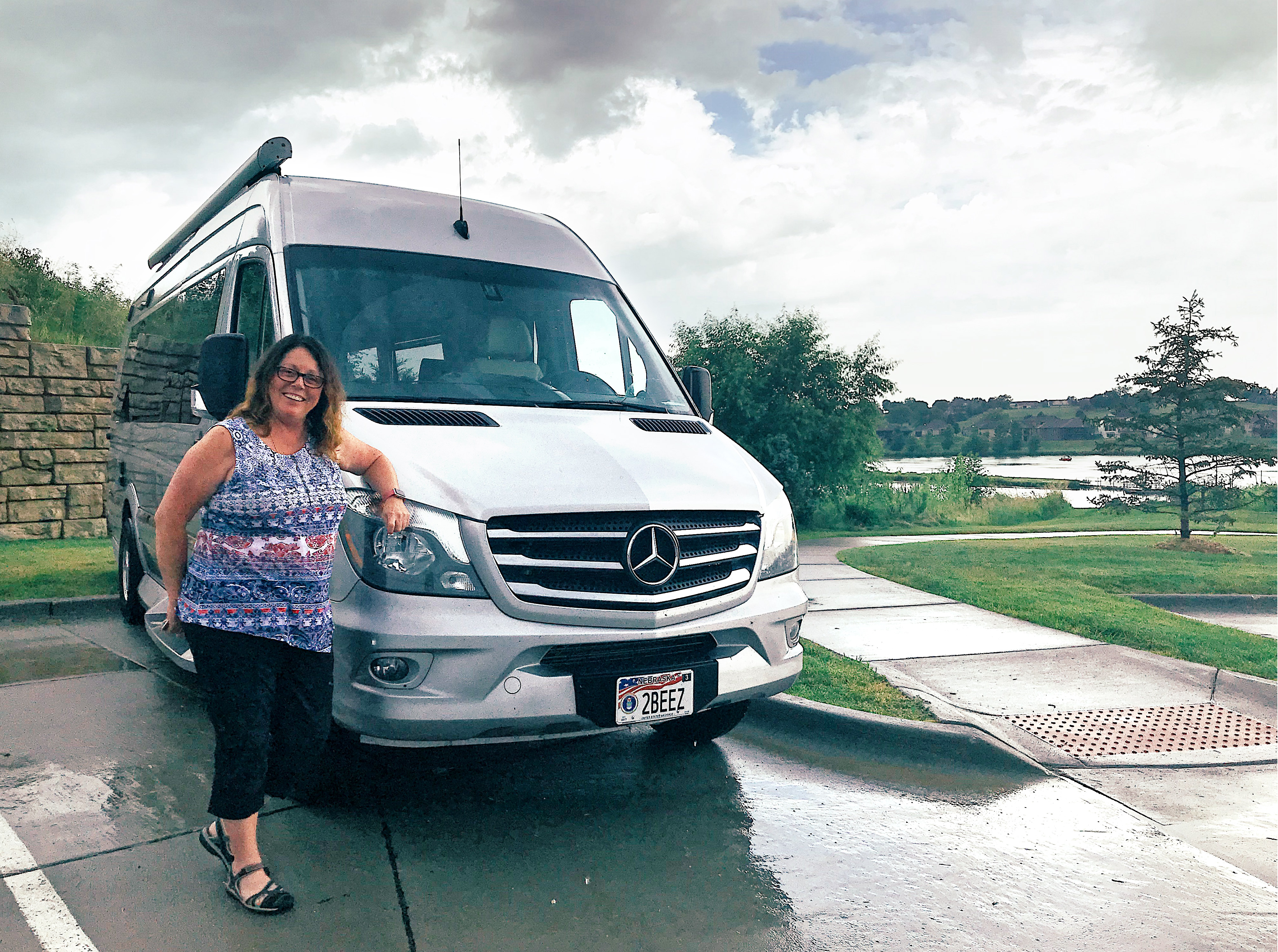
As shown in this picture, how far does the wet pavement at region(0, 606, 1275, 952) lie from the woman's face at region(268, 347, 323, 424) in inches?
51.1

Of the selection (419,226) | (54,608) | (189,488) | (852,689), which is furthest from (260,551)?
(54,608)

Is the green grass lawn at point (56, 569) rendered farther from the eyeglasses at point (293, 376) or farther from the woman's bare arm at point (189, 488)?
the eyeglasses at point (293, 376)

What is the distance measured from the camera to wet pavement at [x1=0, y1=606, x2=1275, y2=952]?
129 inches

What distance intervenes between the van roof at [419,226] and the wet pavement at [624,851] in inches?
94.9

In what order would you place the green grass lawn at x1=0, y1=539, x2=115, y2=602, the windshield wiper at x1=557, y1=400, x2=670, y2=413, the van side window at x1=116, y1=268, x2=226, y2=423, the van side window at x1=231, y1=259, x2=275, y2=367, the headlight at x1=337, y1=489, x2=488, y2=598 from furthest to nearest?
the green grass lawn at x1=0, y1=539, x2=115, y2=602 → the van side window at x1=116, y1=268, x2=226, y2=423 → the windshield wiper at x1=557, y1=400, x2=670, y2=413 → the van side window at x1=231, y1=259, x2=275, y2=367 → the headlight at x1=337, y1=489, x2=488, y2=598

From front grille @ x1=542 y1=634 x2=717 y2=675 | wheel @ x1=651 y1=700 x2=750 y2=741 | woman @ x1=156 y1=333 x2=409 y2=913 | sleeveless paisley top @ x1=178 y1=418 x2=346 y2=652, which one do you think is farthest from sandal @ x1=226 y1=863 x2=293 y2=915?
wheel @ x1=651 y1=700 x2=750 y2=741

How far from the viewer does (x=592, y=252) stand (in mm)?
5801

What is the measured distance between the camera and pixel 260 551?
3.17 m

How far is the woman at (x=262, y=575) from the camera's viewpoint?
3154mm

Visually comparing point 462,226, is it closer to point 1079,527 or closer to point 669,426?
point 669,426

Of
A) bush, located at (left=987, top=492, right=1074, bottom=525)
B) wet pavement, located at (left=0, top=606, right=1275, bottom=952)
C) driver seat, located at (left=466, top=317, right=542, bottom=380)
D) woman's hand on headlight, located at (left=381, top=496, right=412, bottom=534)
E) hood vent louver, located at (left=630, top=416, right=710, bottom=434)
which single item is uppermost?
driver seat, located at (left=466, top=317, right=542, bottom=380)

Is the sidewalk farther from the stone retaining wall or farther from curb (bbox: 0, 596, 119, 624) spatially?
the stone retaining wall

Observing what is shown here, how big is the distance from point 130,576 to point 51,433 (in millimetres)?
6580

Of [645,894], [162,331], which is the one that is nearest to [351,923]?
[645,894]
